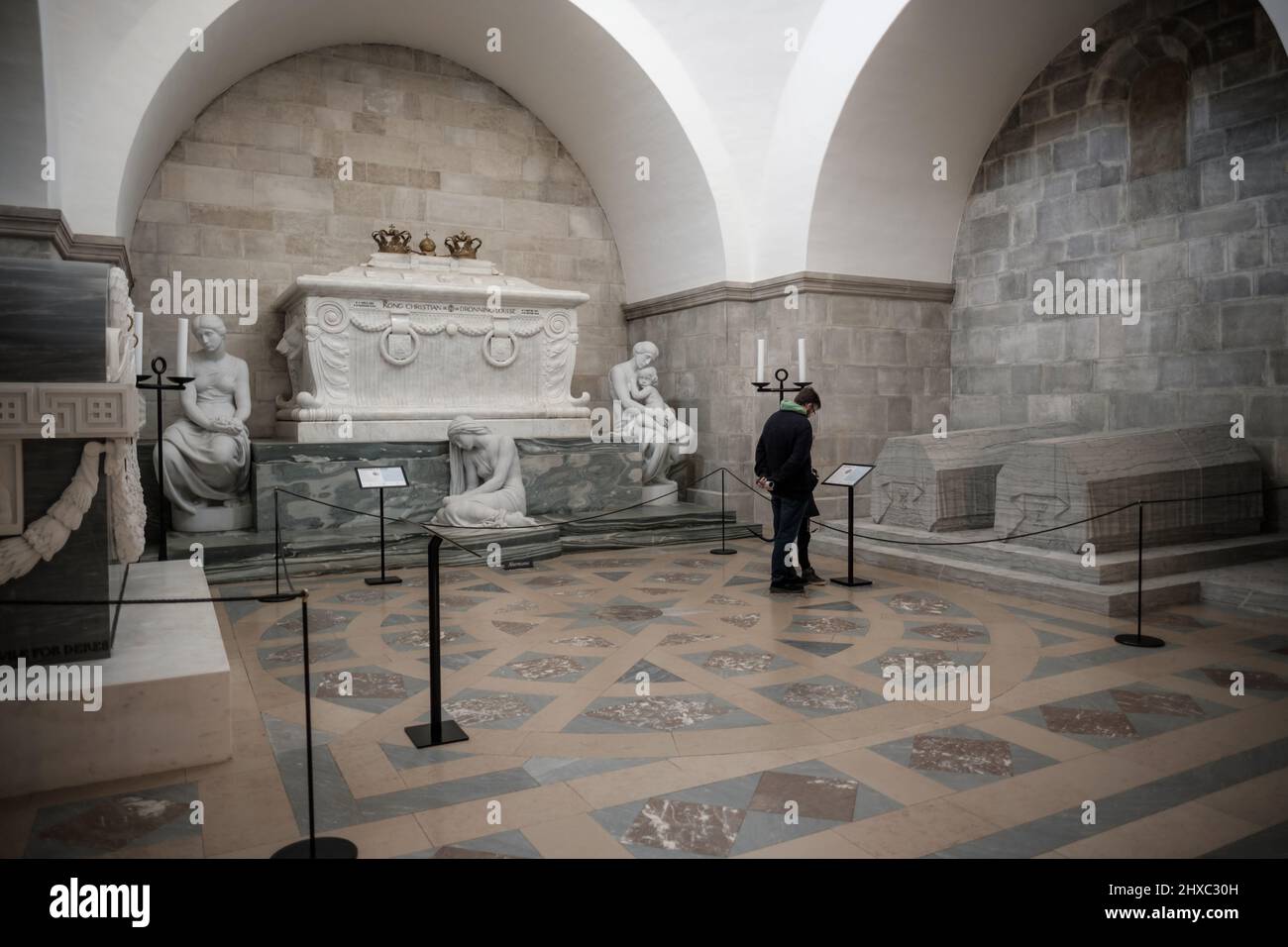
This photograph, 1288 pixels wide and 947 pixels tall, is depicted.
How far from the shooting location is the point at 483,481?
7566 mm

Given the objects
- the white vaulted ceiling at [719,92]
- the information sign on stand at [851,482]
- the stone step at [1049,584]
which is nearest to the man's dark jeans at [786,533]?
the information sign on stand at [851,482]

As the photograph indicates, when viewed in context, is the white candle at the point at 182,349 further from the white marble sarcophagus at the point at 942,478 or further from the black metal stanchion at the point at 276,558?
the white marble sarcophagus at the point at 942,478

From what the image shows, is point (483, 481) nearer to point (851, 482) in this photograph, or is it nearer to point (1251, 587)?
point (851, 482)

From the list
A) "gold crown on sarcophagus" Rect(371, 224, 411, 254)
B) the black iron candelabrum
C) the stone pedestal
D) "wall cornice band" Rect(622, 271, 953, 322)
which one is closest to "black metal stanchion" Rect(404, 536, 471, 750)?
the stone pedestal

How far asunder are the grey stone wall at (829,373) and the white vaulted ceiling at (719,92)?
17.1 inches

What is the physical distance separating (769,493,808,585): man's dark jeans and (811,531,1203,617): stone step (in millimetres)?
1080

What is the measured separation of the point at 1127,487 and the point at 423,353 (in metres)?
5.88

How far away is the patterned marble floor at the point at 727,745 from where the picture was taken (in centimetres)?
263

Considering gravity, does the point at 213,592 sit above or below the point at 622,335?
below

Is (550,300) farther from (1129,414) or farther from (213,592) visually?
(1129,414)

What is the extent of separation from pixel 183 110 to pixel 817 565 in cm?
719

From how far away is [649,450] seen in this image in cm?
893

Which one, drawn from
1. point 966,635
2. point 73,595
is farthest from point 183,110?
point 966,635

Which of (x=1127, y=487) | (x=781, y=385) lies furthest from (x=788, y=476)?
(x=1127, y=487)
